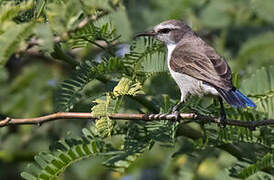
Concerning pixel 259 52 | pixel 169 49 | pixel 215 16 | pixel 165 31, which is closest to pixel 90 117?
pixel 169 49

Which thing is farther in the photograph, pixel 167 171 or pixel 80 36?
pixel 167 171

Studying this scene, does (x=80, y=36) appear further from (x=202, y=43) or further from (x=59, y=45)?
(x=202, y=43)

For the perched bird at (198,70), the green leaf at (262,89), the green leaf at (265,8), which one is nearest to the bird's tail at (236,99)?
the perched bird at (198,70)

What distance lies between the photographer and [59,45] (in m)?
3.10

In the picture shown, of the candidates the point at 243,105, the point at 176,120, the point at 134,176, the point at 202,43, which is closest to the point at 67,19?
the point at 176,120

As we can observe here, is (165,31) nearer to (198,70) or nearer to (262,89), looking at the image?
(198,70)

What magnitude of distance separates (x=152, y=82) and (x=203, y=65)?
15.9 inches

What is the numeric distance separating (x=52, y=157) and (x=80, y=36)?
0.71 m

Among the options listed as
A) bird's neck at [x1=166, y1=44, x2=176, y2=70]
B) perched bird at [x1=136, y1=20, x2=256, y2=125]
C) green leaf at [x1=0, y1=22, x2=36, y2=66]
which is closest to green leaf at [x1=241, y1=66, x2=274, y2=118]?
perched bird at [x1=136, y1=20, x2=256, y2=125]

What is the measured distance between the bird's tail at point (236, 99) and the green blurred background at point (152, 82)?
0.55m

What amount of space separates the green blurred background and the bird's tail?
0.55 m

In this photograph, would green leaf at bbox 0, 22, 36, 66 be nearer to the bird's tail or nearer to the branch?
the branch

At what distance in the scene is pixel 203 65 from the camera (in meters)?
3.88

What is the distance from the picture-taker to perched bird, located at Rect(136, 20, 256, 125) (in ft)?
10.7
